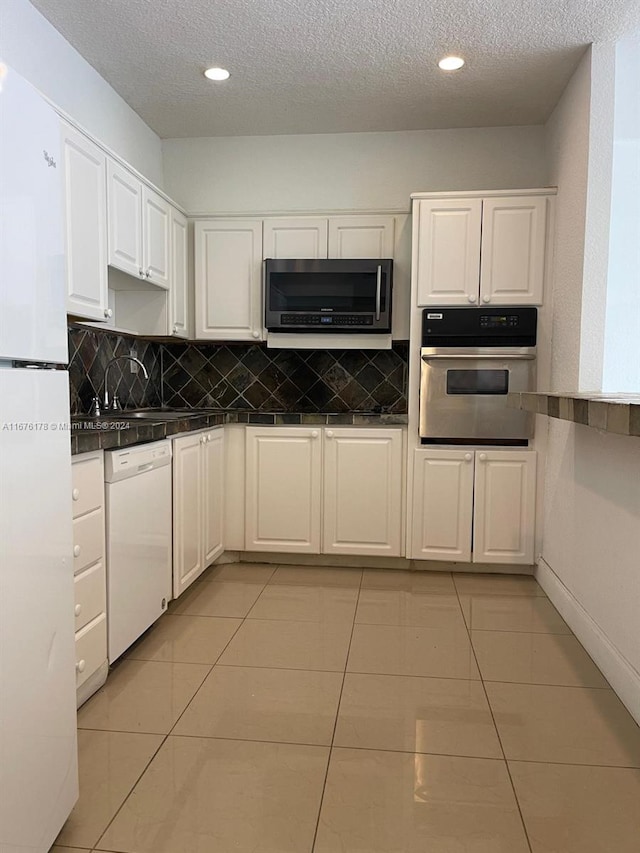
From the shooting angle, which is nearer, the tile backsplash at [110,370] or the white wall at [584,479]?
the white wall at [584,479]

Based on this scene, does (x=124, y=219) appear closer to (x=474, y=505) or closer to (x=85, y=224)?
(x=85, y=224)

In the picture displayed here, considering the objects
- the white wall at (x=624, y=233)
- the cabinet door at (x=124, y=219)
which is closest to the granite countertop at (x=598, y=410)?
the white wall at (x=624, y=233)

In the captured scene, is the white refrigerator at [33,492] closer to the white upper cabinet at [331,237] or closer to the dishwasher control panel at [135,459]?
the dishwasher control panel at [135,459]

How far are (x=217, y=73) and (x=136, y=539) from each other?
2.28 meters

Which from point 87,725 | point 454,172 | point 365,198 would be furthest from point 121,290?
point 87,725

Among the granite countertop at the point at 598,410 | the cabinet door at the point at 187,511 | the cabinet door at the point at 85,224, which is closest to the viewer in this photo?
the granite countertop at the point at 598,410

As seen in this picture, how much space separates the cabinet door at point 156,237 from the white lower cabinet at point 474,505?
5.60 feet

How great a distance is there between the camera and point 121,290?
3502 millimetres

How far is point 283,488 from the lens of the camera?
3.57 metres

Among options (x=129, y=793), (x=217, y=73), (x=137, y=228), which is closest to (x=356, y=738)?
(x=129, y=793)

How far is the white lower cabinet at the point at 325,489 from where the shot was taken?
138 inches

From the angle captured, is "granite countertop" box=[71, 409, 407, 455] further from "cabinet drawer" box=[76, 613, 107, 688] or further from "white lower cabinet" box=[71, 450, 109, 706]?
"cabinet drawer" box=[76, 613, 107, 688]

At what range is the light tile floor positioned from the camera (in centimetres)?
152

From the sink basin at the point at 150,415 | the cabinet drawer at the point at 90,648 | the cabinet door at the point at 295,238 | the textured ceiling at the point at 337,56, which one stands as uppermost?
the textured ceiling at the point at 337,56
